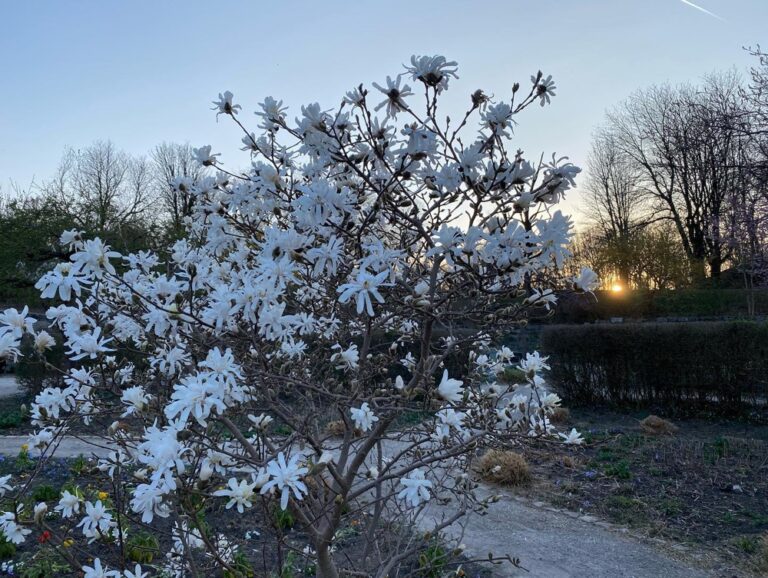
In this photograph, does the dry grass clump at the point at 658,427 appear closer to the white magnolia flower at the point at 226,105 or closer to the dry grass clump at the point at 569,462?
the dry grass clump at the point at 569,462

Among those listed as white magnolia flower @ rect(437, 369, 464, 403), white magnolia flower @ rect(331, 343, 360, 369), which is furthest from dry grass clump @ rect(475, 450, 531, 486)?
white magnolia flower @ rect(437, 369, 464, 403)

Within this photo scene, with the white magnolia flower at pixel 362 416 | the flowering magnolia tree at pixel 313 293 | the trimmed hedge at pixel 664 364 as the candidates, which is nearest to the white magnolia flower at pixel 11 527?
the flowering magnolia tree at pixel 313 293

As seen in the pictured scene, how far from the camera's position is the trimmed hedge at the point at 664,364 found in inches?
311

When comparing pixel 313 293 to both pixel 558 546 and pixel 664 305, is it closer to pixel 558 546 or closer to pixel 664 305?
pixel 558 546

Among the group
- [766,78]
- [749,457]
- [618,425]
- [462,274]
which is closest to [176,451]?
[462,274]

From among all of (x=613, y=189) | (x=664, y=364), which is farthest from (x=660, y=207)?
(x=664, y=364)

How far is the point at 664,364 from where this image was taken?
848 cm

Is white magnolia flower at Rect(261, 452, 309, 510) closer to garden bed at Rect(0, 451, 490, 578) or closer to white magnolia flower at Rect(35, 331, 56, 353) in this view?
white magnolia flower at Rect(35, 331, 56, 353)

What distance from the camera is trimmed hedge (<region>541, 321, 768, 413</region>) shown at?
7906mm

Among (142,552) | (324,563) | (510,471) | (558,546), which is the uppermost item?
(324,563)

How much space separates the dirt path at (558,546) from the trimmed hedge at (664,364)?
4.47 meters

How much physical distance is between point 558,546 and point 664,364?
205 inches

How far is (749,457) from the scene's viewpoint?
A: 230 inches

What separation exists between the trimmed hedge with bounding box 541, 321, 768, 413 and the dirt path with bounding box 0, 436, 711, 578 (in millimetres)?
4465
